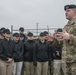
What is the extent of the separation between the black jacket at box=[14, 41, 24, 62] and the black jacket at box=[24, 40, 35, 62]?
18cm

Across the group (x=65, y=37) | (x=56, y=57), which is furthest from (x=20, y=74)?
(x=65, y=37)

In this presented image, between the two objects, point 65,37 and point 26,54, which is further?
point 26,54

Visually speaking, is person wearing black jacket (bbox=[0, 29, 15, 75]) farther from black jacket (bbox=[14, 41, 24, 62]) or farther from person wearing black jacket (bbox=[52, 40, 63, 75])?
person wearing black jacket (bbox=[52, 40, 63, 75])

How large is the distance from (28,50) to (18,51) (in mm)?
418

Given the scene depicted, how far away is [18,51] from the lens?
1084cm

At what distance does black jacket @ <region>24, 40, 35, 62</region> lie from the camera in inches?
433

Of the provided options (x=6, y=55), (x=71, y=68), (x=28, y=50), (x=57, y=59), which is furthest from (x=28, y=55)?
(x=71, y=68)

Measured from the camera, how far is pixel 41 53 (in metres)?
10.9

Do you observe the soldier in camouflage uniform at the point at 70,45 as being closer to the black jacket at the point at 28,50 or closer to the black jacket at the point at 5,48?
the black jacket at the point at 5,48

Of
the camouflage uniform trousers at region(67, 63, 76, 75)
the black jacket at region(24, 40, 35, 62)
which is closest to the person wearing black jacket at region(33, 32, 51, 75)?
the black jacket at region(24, 40, 35, 62)

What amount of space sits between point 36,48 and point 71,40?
17.2ft

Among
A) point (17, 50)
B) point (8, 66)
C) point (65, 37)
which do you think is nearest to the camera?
point (65, 37)

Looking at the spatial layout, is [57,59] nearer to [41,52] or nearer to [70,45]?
[41,52]

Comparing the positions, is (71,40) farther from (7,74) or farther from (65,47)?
(7,74)
